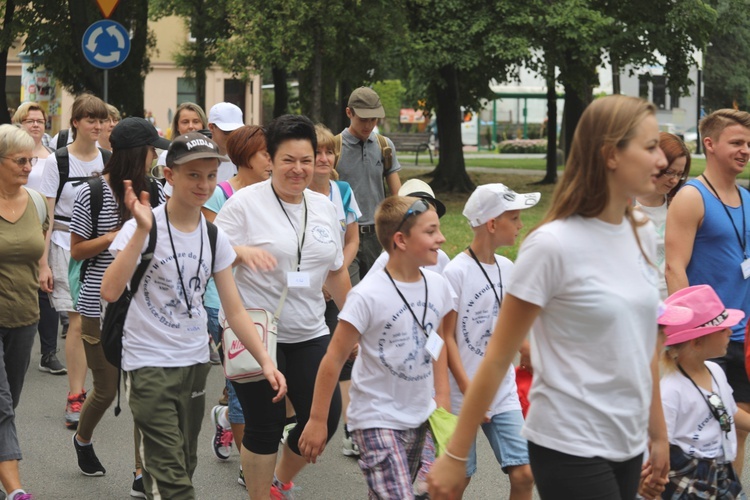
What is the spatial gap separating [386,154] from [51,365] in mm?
3308

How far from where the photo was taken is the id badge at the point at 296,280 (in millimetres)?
5387

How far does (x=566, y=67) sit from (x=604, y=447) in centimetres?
2110

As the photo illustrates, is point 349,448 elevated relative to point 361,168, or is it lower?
A: lower

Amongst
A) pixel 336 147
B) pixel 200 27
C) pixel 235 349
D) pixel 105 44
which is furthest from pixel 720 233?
pixel 200 27

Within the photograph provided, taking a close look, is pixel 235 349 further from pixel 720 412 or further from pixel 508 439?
pixel 720 412

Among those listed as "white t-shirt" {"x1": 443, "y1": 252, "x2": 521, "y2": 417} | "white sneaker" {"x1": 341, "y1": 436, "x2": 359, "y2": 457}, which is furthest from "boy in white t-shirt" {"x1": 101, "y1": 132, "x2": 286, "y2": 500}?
"white sneaker" {"x1": 341, "y1": 436, "x2": 359, "y2": 457}

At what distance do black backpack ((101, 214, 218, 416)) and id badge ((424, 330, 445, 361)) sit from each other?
1022 millimetres

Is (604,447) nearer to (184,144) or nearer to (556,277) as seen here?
(556,277)

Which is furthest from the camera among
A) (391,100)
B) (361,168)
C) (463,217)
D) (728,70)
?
(391,100)

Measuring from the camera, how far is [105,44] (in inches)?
557

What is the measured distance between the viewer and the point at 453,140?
26094mm

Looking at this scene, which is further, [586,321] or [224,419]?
[224,419]

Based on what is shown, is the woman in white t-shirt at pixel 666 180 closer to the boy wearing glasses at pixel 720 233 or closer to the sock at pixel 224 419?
the boy wearing glasses at pixel 720 233

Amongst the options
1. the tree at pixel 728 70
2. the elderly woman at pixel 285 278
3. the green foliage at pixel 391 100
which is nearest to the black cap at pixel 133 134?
the elderly woman at pixel 285 278
